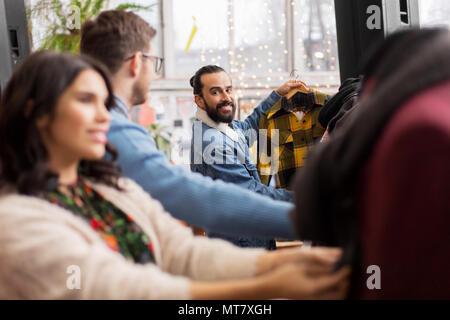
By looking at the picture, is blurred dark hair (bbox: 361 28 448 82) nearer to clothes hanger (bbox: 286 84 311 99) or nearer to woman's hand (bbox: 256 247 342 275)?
woman's hand (bbox: 256 247 342 275)

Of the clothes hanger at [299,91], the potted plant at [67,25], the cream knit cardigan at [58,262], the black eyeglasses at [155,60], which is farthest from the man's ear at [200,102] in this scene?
the cream knit cardigan at [58,262]

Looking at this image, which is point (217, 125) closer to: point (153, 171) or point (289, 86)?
point (289, 86)

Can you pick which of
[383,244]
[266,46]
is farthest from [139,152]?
[266,46]

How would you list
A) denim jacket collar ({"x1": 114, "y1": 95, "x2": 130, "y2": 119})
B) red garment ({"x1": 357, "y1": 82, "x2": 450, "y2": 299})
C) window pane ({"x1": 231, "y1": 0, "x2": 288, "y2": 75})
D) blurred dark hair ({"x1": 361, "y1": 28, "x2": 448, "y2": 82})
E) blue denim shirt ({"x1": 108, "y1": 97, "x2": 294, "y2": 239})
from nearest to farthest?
red garment ({"x1": 357, "y1": 82, "x2": 450, "y2": 299}) < blurred dark hair ({"x1": 361, "y1": 28, "x2": 448, "y2": 82}) < blue denim shirt ({"x1": 108, "y1": 97, "x2": 294, "y2": 239}) < denim jacket collar ({"x1": 114, "y1": 95, "x2": 130, "y2": 119}) < window pane ({"x1": 231, "y1": 0, "x2": 288, "y2": 75})

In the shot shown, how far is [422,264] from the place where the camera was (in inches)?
30.2

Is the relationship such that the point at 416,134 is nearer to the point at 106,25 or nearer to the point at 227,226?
the point at 227,226

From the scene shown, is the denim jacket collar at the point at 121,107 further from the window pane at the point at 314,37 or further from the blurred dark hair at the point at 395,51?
the window pane at the point at 314,37

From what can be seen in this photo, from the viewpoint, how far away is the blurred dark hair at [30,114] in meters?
0.93

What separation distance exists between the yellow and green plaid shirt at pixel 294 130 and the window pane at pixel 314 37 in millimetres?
3897

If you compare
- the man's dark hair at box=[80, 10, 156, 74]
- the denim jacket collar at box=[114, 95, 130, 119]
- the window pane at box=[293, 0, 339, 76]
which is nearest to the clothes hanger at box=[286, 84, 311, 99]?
the man's dark hair at box=[80, 10, 156, 74]

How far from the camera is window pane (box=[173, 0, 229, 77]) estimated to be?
6012mm

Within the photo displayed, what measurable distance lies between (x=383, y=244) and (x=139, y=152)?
729 mm

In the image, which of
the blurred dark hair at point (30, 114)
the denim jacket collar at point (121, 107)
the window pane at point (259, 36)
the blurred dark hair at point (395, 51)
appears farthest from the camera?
the window pane at point (259, 36)

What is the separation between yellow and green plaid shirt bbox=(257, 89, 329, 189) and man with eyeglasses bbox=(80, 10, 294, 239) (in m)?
1.16
